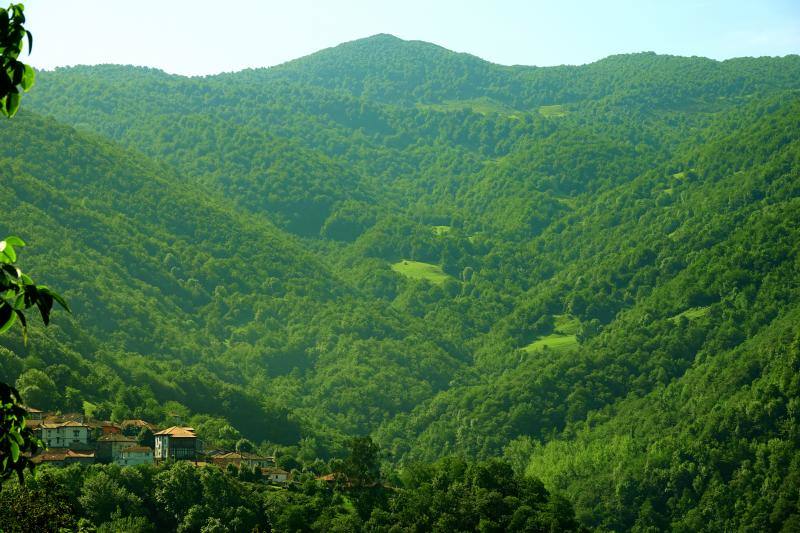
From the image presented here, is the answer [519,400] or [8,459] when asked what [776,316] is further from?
[8,459]

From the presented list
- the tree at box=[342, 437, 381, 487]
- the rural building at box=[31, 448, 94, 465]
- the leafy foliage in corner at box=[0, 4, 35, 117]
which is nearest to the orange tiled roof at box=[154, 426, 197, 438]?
the rural building at box=[31, 448, 94, 465]

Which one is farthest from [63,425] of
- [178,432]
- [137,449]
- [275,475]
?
[275,475]

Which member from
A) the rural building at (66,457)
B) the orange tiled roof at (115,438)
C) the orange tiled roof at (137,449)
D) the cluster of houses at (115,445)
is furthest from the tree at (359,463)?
the rural building at (66,457)

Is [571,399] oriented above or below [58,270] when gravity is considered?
below

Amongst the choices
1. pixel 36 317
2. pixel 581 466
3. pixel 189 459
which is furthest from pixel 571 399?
pixel 189 459

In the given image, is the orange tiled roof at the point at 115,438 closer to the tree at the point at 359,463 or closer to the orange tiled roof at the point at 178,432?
the orange tiled roof at the point at 178,432

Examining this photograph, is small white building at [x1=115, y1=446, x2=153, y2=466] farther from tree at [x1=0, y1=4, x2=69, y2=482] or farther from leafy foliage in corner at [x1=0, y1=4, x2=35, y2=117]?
leafy foliage in corner at [x1=0, y1=4, x2=35, y2=117]
